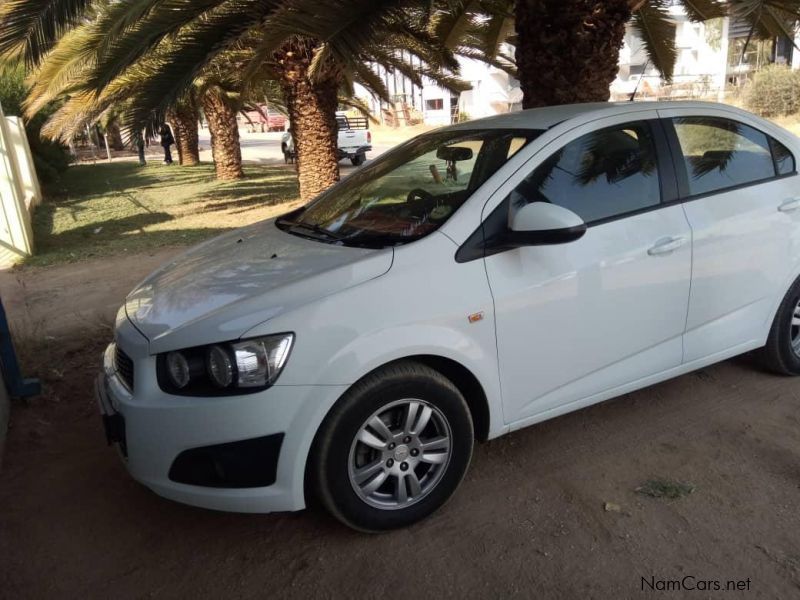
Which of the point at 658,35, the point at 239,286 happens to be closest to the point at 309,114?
the point at 658,35

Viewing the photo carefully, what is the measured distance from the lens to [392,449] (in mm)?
2842

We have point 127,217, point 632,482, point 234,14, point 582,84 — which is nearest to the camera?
point 632,482

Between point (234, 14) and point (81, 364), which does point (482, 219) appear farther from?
point (234, 14)

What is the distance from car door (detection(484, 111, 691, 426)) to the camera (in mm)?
3029

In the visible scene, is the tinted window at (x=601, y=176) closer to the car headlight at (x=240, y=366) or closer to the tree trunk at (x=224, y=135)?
the car headlight at (x=240, y=366)

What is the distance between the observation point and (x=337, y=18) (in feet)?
18.5

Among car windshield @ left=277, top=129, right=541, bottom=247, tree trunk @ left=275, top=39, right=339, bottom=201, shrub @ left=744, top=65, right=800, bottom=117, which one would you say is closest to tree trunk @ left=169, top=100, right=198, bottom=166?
tree trunk @ left=275, top=39, right=339, bottom=201

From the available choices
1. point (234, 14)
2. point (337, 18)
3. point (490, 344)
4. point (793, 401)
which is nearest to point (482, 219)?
point (490, 344)

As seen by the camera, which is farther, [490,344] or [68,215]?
[68,215]

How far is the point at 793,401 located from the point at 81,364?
4.77 meters

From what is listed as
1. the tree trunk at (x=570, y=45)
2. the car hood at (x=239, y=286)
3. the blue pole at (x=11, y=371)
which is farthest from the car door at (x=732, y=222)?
the blue pole at (x=11, y=371)

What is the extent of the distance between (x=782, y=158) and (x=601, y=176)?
4.45 ft

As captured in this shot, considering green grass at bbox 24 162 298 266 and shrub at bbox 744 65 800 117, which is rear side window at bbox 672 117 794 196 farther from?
shrub at bbox 744 65 800 117

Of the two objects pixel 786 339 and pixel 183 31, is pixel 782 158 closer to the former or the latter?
pixel 786 339
